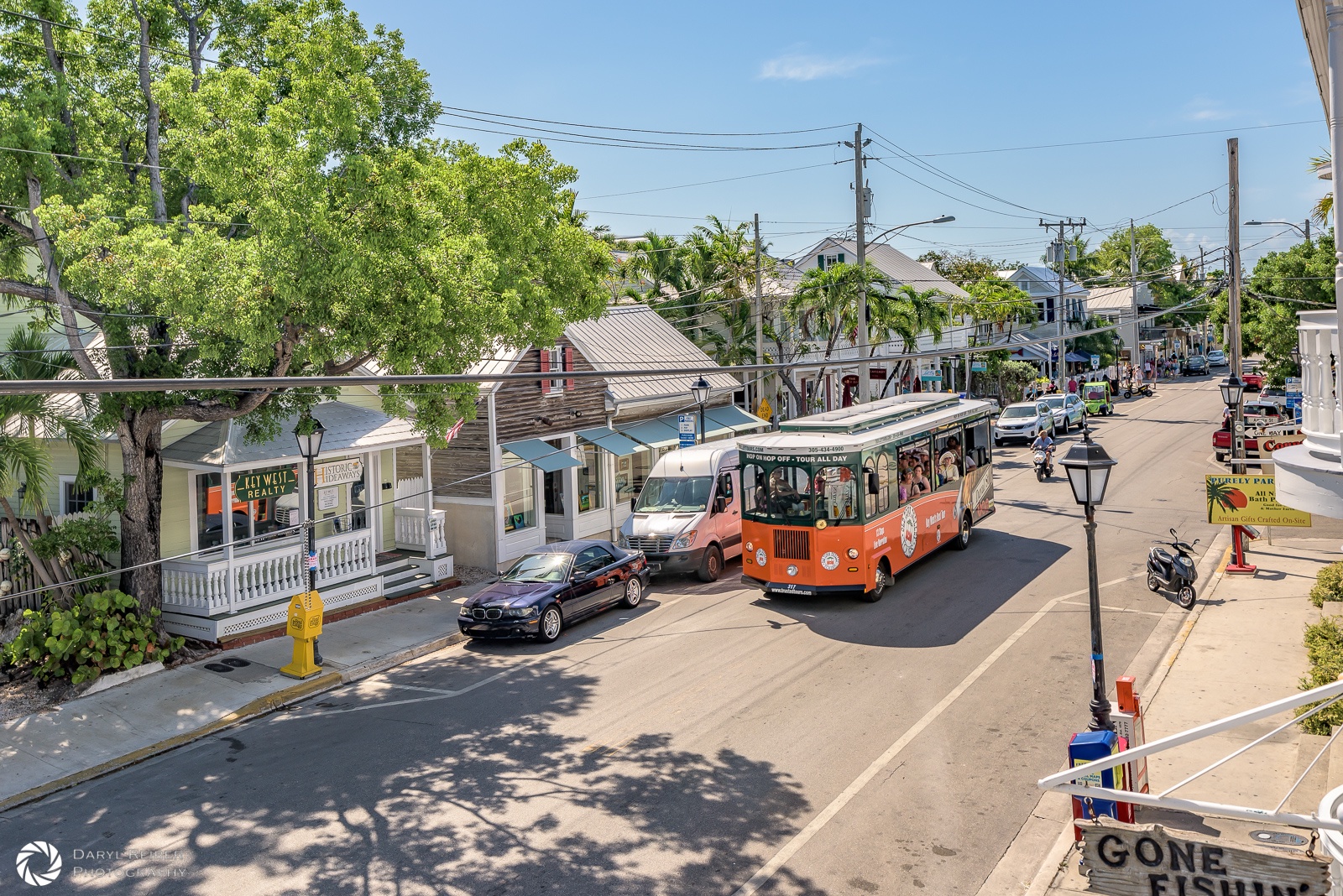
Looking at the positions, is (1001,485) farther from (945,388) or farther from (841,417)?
(945,388)

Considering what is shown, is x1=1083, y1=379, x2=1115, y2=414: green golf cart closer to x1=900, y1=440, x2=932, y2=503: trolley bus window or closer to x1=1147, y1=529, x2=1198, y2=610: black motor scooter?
x1=900, y1=440, x2=932, y2=503: trolley bus window

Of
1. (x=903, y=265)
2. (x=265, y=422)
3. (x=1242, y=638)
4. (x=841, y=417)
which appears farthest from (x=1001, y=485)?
(x=903, y=265)

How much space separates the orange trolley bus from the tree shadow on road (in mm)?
5495

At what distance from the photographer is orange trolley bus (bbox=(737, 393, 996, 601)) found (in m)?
16.8

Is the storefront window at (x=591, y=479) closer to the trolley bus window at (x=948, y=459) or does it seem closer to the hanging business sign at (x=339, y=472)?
the hanging business sign at (x=339, y=472)

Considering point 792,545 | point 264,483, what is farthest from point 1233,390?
point 264,483

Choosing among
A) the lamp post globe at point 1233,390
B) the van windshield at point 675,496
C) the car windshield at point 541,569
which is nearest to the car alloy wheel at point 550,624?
the car windshield at point 541,569

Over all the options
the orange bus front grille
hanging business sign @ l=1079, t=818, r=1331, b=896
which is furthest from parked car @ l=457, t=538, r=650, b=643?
hanging business sign @ l=1079, t=818, r=1331, b=896

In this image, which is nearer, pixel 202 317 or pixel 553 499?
pixel 202 317

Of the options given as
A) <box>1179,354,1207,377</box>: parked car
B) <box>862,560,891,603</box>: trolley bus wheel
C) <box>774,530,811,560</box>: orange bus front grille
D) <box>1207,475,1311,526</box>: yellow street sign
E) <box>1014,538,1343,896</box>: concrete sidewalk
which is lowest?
<box>1014,538,1343,896</box>: concrete sidewalk

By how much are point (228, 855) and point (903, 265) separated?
175ft

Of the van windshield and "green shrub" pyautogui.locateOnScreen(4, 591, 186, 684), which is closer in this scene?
"green shrub" pyautogui.locateOnScreen(4, 591, 186, 684)

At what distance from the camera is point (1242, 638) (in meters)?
14.4

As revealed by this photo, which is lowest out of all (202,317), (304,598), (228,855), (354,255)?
(228,855)
